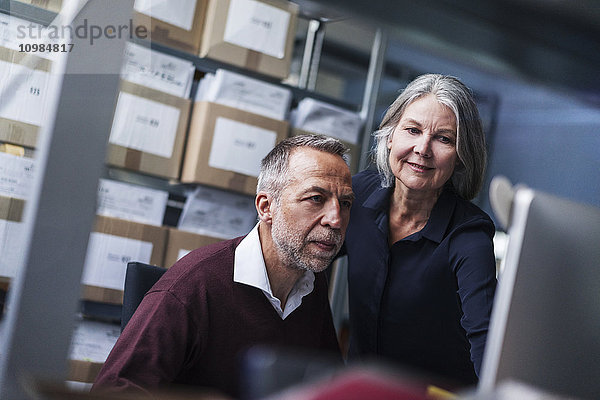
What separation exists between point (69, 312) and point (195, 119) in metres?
1.67

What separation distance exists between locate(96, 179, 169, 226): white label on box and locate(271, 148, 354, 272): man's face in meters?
0.86

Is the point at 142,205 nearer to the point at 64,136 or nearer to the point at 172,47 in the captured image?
the point at 172,47

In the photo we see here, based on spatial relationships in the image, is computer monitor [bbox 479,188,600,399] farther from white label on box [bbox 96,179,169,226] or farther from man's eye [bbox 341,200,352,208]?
white label on box [bbox 96,179,169,226]

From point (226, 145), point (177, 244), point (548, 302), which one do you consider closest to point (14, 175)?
point (177, 244)

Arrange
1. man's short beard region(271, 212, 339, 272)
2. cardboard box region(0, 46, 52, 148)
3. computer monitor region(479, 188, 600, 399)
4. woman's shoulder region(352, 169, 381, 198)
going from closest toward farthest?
computer monitor region(479, 188, 600, 399) < man's short beard region(271, 212, 339, 272) < woman's shoulder region(352, 169, 381, 198) < cardboard box region(0, 46, 52, 148)

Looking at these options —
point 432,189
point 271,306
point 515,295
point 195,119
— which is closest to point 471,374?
point 432,189

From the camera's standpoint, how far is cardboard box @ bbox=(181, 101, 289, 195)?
2283 mm

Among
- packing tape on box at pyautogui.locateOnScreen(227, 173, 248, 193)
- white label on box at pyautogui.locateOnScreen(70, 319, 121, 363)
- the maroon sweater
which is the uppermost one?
packing tape on box at pyautogui.locateOnScreen(227, 173, 248, 193)

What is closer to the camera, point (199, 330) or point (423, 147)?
point (199, 330)

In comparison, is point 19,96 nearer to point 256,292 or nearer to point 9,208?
point 9,208

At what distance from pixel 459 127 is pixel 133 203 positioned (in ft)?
3.90

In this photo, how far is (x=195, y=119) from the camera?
2316 mm

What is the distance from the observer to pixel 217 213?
7.87 ft

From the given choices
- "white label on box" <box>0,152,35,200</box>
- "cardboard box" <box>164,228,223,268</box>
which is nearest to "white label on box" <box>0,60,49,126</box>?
"white label on box" <box>0,152,35,200</box>
